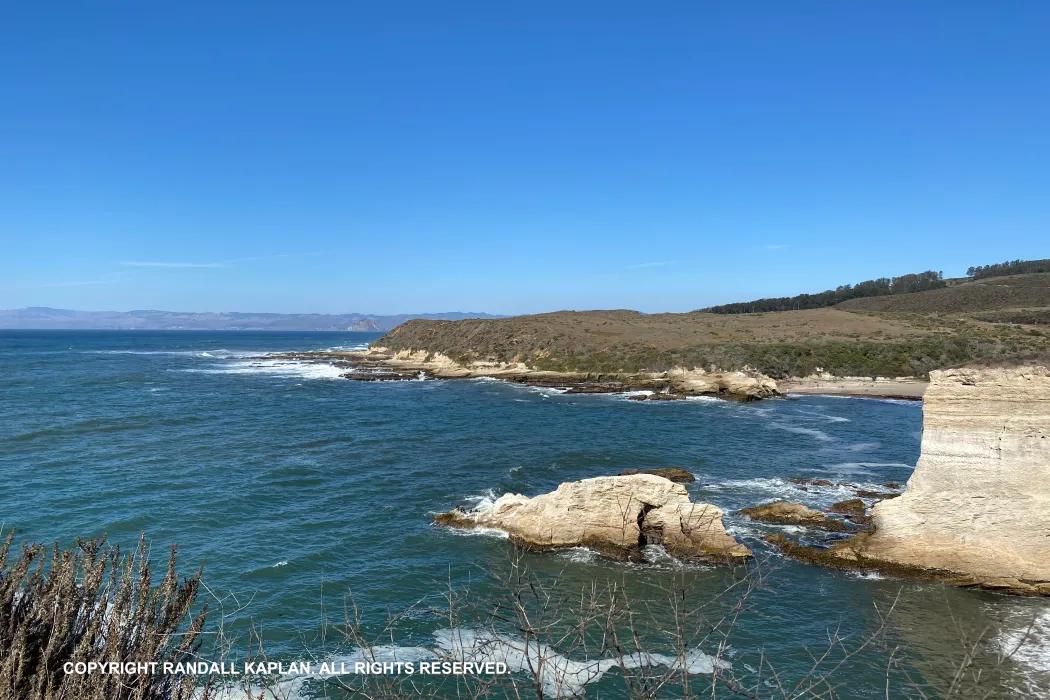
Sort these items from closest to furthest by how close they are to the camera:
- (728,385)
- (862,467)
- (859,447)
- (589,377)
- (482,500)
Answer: (482,500), (862,467), (859,447), (728,385), (589,377)

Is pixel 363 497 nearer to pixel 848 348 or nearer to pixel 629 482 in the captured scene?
pixel 629 482

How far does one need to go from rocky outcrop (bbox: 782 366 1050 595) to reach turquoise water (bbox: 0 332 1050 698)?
866mm

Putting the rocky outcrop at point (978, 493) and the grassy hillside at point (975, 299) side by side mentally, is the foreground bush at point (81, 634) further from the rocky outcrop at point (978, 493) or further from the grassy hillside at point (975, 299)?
the grassy hillside at point (975, 299)

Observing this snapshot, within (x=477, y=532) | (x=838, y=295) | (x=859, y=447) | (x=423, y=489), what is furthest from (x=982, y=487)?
(x=838, y=295)

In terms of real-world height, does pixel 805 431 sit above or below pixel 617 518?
below

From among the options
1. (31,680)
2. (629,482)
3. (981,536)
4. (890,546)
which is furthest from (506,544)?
(31,680)

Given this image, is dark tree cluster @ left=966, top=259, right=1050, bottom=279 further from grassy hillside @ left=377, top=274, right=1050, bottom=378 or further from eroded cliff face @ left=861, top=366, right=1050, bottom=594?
eroded cliff face @ left=861, top=366, right=1050, bottom=594

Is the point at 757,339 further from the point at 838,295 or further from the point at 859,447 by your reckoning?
the point at 838,295

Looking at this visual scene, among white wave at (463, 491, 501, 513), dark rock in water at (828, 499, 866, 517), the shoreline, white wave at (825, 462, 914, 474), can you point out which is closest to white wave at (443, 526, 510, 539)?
white wave at (463, 491, 501, 513)

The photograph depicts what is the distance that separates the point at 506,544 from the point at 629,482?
13.9ft

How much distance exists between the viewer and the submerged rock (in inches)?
768

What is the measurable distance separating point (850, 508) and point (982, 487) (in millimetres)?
5776

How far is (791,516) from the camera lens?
20.1m

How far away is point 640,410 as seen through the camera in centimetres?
4409
